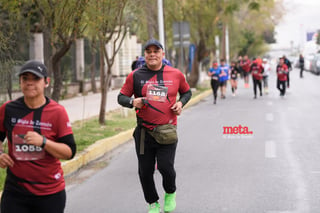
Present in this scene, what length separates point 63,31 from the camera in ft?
38.0

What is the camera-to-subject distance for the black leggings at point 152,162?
6.32 meters

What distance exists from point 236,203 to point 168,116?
5.00ft

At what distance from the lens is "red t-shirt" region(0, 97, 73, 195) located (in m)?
4.19

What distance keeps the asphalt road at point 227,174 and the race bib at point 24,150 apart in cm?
291

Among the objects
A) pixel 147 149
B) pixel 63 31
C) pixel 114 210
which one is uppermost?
pixel 63 31

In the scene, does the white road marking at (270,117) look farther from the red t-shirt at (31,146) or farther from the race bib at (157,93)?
the red t-shirt at (31,146)

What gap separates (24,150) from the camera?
13.6 ft

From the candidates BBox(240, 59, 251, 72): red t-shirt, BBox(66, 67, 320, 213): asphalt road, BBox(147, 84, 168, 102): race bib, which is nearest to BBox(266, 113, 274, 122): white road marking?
BBox(66, 67, 320, 213): asphalt road

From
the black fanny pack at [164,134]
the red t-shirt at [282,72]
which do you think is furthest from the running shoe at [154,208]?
the red t-shirt at [282,72]

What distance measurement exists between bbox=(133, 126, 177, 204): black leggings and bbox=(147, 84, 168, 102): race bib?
42 cm

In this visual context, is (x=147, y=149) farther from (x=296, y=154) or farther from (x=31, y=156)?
(x=296, y=154)

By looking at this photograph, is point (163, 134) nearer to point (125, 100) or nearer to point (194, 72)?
point (125, 100)

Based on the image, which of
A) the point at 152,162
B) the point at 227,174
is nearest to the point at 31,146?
the point at 152,162

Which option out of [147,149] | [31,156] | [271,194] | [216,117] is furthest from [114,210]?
[216,117]
